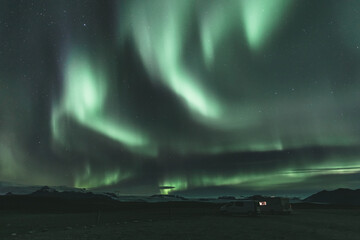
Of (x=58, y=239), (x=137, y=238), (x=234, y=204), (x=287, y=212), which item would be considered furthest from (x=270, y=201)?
(x=58, y=239)

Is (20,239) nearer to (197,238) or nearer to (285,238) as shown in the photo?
(197,238)

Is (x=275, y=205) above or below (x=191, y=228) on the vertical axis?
below

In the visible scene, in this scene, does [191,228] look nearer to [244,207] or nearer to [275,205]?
[244,207]

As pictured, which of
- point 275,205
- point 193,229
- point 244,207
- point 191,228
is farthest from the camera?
point 275,205

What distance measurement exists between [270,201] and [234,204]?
571 centimetres

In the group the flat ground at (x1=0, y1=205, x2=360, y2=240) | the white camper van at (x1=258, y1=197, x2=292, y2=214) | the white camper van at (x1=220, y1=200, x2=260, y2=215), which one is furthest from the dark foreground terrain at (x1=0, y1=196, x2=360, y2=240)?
the white camper van at (x1=258, y1=197, x2=292, y2=214)

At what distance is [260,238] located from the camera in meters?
16.8

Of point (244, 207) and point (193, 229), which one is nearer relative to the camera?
point (193, 229)

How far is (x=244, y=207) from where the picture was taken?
135 ft

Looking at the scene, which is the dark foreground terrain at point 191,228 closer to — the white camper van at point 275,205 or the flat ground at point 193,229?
the flat ground at point 193,229

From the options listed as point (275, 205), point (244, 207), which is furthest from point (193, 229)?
point (275, 205)

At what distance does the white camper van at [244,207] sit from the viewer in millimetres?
40062

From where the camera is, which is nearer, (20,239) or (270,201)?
(20,239)

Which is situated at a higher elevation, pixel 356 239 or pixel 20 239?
pixel 20 239
